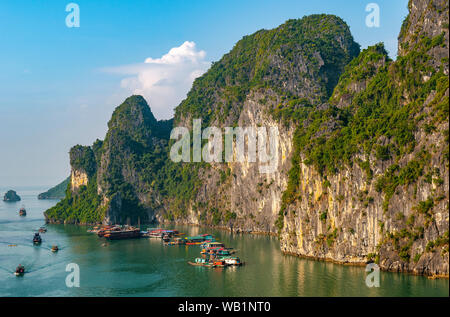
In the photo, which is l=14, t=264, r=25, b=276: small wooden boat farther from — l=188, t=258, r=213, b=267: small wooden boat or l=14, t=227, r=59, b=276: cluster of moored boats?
l=188, t=258, r=213, b=267: small wooden boat

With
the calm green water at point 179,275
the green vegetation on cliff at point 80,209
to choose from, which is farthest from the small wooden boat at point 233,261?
the green vegetation on cliff at point 80,209

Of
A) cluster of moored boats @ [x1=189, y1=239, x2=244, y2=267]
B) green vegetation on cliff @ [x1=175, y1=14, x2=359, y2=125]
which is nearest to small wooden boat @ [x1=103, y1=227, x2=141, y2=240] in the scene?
cluster of moored boats @ [x1=189, y1=239, x2=244, y2=267]

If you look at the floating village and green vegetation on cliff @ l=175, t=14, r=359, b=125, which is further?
green vegetation on cliff @ l=175, t=14, r=359, b=125

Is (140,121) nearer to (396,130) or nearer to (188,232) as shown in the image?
(188,232)

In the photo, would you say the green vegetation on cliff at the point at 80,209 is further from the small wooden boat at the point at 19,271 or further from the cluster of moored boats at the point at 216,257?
the small wooden boat at the point at 19,271
